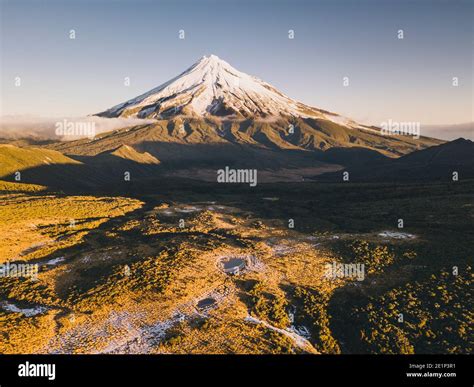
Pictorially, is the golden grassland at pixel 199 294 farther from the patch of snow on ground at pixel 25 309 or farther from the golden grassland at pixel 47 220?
the patch of snow on ground at pixel 25 309

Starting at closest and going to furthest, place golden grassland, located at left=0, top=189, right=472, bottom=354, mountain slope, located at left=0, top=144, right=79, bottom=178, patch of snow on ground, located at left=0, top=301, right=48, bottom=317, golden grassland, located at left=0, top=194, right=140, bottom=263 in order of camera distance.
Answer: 1. golden grassland, located at left=0, top=189, right=472, bottom=354
2. patch of snow on ground, located at left=0, top=301, right=48, bottom=317
3. golden grassland, located at left=0, top=194, right=140, bottom=263
4. mountain slope, located at left=0, top=144, right=79, bottom=178

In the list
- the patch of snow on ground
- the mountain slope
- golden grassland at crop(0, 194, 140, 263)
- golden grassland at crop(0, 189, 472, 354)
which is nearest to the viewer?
golden grassland at crop(0, 189, 472, 354)

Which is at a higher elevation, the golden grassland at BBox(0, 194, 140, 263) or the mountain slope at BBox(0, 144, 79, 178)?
the mountain slope at BBox(0, 144, 79, 178)

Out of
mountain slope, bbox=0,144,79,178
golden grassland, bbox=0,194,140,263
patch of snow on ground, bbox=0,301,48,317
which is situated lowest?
patch of snow on ground, bbox=0,301,48,317

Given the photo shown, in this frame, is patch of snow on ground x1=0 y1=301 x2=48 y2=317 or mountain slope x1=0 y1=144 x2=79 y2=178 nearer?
patch of snow on ground x1=0 y1=301 x2=48 y2=317

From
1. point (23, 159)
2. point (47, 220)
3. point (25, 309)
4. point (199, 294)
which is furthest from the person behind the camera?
point (23, 159)

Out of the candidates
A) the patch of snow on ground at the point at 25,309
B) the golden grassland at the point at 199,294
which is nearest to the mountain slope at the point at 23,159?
the golden grassland at the point at 199,294

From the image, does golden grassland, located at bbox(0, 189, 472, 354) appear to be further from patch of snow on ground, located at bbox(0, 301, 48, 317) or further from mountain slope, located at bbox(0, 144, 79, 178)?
mountain slope, located at bbox(0, 144, 79, 178)

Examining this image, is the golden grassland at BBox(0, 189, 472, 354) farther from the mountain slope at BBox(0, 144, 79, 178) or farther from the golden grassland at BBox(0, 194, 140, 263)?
the mountain slope at BBox(0, 144, 79, 178)

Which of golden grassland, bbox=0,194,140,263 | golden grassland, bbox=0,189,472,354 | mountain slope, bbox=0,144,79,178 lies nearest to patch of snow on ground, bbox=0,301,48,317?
golden grassland, bbox=0,189,472,354

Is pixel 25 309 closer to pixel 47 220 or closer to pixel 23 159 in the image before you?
pixel 47 220

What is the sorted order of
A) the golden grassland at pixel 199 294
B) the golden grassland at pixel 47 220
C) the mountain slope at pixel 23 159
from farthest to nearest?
the mountain slope at pixel 23 159 < the golden grassland at pixel 47 220 < the golden grassland at pixel 199 294

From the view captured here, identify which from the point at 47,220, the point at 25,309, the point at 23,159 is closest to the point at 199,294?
the point at 25,309
